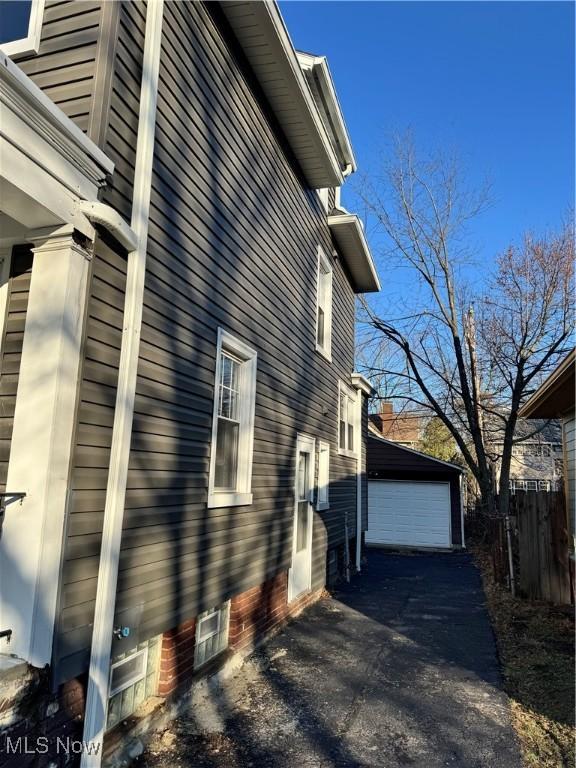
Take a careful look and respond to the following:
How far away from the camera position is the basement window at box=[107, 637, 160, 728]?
3.54m

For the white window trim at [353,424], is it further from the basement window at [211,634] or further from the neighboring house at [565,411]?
the basement window at [211,634]

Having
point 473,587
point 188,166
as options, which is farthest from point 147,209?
point 473,587

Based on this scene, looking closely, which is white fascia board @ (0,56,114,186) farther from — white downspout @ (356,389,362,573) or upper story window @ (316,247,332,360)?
white downspout @ (356,389,362,573)

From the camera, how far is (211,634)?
492 centimetres

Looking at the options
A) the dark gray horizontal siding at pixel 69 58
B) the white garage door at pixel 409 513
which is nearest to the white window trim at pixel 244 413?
the dark gray horizontal siding at pixel 69 58

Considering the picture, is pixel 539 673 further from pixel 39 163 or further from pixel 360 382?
pixel 360 382

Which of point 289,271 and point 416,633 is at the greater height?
point 289,271

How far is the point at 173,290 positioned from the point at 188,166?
117 cm

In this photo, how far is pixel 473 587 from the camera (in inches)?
410

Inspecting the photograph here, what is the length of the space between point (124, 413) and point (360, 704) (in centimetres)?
332

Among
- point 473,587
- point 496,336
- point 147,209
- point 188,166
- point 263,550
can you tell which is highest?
point 496,336

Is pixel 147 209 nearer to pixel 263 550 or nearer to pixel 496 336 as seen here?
pixel 263 550

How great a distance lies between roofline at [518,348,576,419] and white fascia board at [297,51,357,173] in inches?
223

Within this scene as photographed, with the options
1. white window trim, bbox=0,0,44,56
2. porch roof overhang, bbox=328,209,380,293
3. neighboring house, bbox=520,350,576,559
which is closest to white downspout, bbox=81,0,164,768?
white window trim, bbox=0,0,44,56
